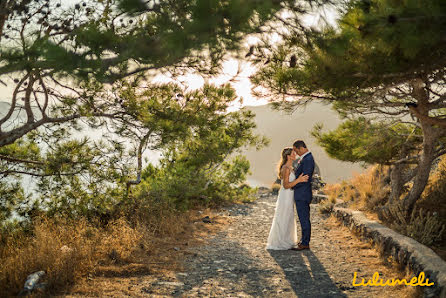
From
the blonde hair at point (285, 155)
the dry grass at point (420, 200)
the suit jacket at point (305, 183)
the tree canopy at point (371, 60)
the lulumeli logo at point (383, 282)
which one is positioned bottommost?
the lulumeli logo at point (383, 282)

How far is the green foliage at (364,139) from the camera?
819 cm

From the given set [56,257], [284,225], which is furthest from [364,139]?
[56,257]

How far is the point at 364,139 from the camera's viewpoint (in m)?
8.24

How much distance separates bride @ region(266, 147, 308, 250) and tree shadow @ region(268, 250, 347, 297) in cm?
19

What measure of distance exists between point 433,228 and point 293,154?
300 cm

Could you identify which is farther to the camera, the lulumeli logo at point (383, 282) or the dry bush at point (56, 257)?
the lulumeli logo at point (383, 282)

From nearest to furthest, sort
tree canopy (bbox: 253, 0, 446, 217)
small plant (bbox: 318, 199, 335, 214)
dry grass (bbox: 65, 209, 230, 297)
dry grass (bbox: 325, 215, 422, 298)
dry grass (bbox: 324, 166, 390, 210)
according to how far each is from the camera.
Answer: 1. tree canopy (bbox: 253, 0, 446, 217)
2. dry grass (bbox: 65, 209, 230, 297)
3. dry grass (bbox: 325, 215, 422, 298)
4. dry grass (bbox: 324, 166, 390, 210)
5. small plant (bbox: 318, 199, 335, 214)

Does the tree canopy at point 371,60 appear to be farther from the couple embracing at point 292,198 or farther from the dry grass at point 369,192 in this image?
the dry grass at point 369,192

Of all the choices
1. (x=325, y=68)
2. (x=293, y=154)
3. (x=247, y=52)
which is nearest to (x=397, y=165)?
(x=293, y=154)

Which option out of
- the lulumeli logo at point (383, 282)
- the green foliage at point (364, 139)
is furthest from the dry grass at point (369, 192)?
the lulumeli logo at point (383, 282)

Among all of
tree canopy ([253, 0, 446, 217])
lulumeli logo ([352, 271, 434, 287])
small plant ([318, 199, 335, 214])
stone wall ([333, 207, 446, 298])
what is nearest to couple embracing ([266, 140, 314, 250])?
tree canopy ([253, 0, 446, 217])

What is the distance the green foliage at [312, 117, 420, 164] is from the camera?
26.9 feet

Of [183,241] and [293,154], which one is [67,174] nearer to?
[183,241]

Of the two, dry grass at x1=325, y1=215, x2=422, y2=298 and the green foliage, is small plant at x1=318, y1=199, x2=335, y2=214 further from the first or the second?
dry grass at x1=325, y1=215, x2=422, y2=298
